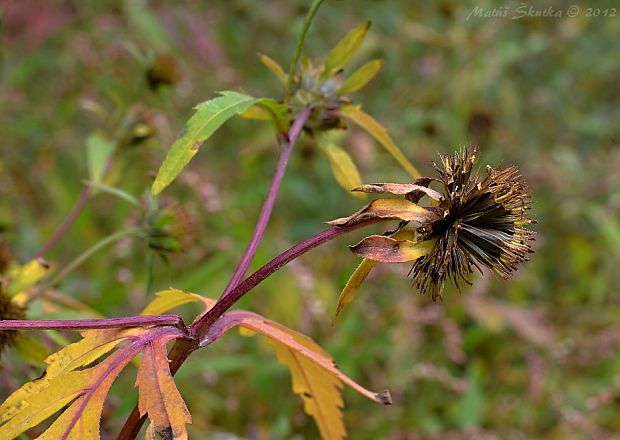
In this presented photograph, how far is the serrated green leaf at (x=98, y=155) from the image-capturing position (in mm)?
1192

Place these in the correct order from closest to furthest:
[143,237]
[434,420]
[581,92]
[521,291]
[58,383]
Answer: [58,383] → [143,237] → [434,420] → [521,291] → [581,92]

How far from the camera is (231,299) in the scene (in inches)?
26.3

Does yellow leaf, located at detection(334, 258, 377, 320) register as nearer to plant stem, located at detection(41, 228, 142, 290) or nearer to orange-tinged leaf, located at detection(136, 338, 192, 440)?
orange-tinged leaf, located at detection(136, 338, 192, 440)

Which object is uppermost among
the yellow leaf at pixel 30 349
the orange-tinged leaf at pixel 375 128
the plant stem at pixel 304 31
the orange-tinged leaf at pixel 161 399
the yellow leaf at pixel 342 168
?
the plant stem at pixel 304 31

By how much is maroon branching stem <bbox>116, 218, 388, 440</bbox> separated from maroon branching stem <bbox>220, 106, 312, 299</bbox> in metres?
0.02

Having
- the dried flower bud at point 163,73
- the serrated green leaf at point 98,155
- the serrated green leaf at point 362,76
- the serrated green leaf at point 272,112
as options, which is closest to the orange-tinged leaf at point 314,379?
the serrated green leaf at point 272,112

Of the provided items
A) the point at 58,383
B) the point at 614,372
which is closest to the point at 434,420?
the point at 614,372

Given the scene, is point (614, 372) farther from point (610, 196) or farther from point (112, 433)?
point (112, 433)

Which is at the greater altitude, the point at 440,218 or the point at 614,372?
the point at 614,372

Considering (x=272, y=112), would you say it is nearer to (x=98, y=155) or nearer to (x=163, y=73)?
(x=98, y=155)

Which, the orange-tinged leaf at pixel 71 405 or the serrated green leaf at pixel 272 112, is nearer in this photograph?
the orange-tinged leaf at pixel 71 405

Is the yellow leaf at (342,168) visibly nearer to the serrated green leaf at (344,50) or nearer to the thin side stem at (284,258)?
the serrated green leaf at (344,50)

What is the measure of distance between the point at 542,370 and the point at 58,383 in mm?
1448

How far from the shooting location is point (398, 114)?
2.44 m
